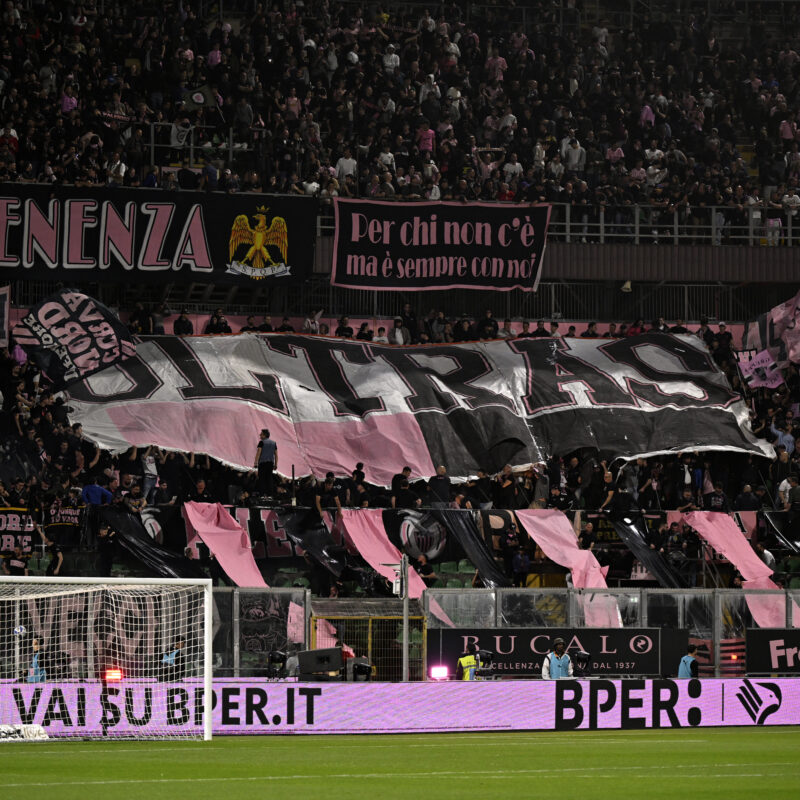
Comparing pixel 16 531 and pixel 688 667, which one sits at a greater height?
pixel 16 531

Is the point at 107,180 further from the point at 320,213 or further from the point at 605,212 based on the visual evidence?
the point at 605,212

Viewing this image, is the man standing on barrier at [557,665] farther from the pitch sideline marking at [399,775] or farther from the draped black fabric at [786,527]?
the pitch sideline marking at [399,775]

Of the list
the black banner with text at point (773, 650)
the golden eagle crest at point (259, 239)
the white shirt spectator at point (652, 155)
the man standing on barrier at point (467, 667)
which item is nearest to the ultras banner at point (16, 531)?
the man standing on barrier at point (467, 667)

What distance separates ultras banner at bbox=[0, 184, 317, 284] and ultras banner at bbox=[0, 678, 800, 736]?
1695 cm

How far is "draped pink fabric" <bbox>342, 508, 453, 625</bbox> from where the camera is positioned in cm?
3036

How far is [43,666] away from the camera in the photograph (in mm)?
22062

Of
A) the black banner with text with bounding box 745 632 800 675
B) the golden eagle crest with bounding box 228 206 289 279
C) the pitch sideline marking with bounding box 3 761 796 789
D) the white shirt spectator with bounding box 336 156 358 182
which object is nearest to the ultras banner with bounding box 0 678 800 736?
the black banner with text with bounding box 745 632 800 675

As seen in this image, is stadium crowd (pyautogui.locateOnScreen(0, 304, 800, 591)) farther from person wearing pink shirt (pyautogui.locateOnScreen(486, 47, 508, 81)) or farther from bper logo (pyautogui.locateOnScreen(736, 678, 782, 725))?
person wearing pink shirt (pyautogui.locateOnScreen(486, 47, 508, 81))

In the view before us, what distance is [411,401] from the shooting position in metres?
36.1

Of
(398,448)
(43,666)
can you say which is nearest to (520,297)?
(398,448)

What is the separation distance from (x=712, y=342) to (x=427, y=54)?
37.3 ft

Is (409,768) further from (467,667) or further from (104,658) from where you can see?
(467,667)

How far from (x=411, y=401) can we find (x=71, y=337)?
26.3 ft

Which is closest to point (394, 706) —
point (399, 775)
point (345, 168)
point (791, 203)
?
point (399, 775)
